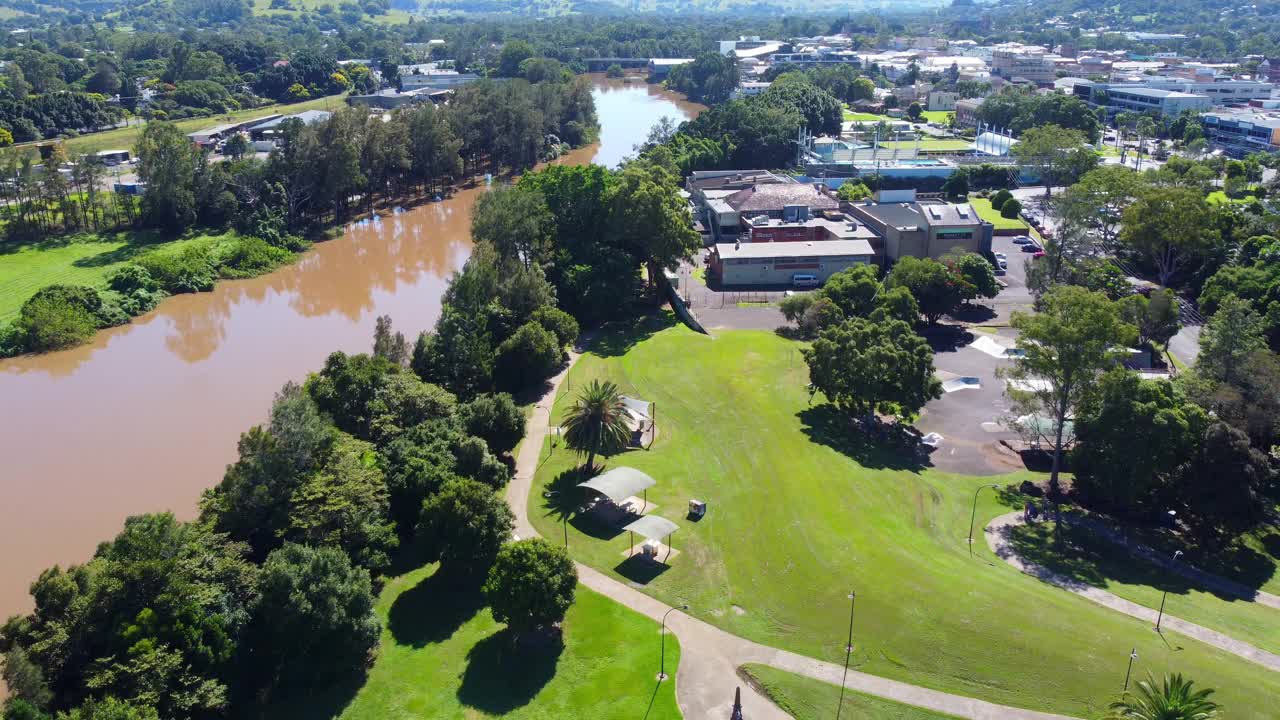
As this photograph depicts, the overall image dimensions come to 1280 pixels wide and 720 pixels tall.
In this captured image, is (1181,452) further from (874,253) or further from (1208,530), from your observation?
(874,253)

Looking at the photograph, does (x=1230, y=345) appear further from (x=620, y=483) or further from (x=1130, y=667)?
(x=620, y=483)

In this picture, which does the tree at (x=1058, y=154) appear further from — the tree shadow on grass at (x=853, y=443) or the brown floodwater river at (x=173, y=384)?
the tree shadow on grass at (x=853, y=443)

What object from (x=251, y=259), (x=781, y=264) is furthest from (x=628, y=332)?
(x=251, y=259)

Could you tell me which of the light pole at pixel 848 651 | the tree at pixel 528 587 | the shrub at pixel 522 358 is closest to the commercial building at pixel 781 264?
the shrub at pixel 522 358

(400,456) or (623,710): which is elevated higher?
(400,456)

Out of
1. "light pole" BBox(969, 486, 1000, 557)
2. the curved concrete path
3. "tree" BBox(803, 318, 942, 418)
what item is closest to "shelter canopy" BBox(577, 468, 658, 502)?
"tree" BBox(803, 318, 942, 418)

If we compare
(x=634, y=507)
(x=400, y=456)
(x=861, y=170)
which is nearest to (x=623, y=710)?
(x=634, y=507)

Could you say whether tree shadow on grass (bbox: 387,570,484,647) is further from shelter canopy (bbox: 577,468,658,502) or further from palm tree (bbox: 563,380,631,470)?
palm tree (bbox: 563,380,631,470)
